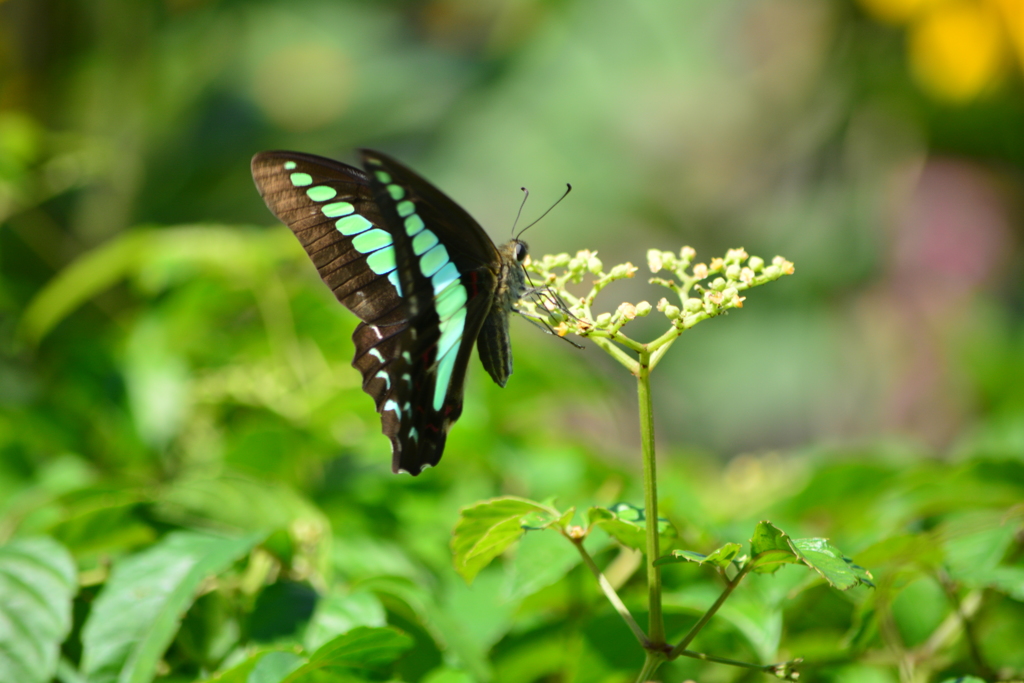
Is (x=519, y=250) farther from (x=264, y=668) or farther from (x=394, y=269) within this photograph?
(x=264, y=668)

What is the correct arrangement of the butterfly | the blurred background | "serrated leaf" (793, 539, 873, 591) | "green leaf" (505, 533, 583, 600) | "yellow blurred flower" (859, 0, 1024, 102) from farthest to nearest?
"yellow blurred flower" (859, 0, 1024, 102) < the blurred background < the butterfly < "green leaf" (505, 533, 583, 600) < "serrated leaf" (793, 539, 873, 591)

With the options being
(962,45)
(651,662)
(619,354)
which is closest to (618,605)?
(651,662)

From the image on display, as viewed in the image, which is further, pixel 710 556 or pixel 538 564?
pixel 538 564

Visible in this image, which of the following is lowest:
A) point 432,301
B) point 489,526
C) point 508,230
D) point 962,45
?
point 508,230

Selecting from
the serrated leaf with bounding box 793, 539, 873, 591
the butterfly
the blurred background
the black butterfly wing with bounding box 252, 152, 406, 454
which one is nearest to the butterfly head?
the butterfly

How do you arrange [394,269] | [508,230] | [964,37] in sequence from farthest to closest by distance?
[508,230]
[964,37]
[394,269]

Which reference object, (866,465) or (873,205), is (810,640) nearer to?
(866,465)

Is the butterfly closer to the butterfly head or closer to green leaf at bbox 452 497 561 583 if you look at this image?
the butterfly head

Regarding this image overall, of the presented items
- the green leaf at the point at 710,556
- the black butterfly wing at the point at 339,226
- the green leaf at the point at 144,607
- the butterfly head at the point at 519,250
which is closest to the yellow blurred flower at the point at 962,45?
the butterfly head at the point at 519,250

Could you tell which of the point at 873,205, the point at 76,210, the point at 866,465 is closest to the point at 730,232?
the point at 873,205
